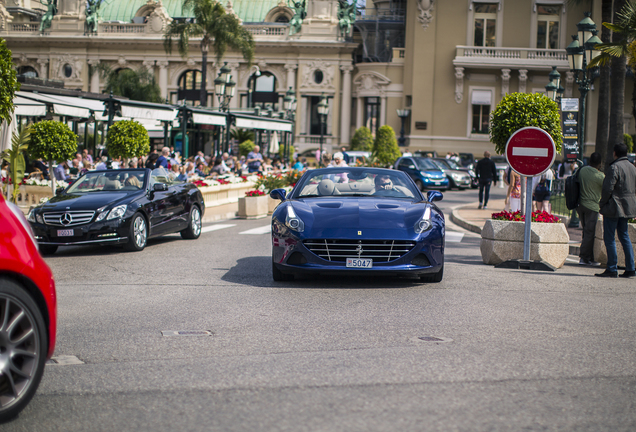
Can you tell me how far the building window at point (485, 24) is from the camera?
61562 mm

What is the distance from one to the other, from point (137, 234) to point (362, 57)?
60.0 meters

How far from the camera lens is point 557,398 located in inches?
183

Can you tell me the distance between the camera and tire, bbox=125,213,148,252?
13.0 m

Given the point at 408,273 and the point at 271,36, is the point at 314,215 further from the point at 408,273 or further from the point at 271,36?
the point at 271,36

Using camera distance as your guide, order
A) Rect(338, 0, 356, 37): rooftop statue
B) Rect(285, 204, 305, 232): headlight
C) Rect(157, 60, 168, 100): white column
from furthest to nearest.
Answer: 1. Rect(157, 60, 168, 100): white column
2. Rect(338, 0, 356, 37): rooftop statue
3. Rect(285, 204, 305, 232): headlight

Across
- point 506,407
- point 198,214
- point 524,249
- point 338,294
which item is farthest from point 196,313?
point 198,214

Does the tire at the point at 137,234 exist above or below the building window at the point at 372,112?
below

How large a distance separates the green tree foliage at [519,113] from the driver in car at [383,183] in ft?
18.7

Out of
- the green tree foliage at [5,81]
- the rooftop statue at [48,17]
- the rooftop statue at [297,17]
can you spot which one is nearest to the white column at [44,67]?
the rooftop statue at [48,17]

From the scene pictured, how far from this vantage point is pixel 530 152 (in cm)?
1116

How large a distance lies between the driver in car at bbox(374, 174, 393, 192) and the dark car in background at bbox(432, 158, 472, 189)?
95.4ft

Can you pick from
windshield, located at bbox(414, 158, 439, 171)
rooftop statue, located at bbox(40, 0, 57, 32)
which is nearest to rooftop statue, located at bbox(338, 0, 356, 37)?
rooftop statue, located at bbox(40, 0, 57, 32)

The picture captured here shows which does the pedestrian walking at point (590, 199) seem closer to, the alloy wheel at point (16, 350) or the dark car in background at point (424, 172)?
the alloy wheel at point (16, 350)

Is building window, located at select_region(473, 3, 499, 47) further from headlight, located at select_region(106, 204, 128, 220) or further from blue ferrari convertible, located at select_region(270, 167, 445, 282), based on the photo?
blue ferrari convertible, located at select_region(270, 167, 445, 282)
